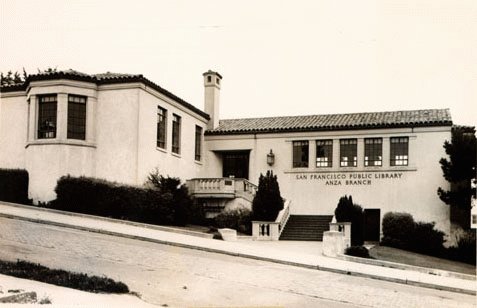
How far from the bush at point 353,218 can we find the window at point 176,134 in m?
9.24

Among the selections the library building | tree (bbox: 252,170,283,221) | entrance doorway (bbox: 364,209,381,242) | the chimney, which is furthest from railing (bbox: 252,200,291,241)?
the chimney

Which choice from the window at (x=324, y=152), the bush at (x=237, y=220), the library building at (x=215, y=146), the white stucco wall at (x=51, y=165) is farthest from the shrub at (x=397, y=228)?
the white stucco wall at (x=51, y=165)

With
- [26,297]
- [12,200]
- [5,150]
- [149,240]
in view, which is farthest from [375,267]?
[5,150]

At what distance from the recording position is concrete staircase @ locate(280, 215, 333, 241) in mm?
23859

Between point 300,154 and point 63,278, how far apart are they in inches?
814

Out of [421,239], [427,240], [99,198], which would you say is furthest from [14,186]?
[427,240]

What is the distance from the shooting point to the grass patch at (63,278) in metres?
9.92

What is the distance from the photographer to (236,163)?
31.3m

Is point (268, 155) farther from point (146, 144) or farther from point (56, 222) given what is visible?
point (56, 222)

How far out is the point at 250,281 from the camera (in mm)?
12438

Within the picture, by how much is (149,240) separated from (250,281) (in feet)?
16.7

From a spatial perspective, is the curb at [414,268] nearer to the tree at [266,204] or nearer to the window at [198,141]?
the tree at [266,204]

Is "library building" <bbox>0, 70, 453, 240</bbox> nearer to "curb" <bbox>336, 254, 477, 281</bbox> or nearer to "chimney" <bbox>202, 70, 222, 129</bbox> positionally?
"chimney" <bbox>202, 70, 222, 129</bbox>

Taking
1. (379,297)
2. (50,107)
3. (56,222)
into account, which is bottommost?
(379,297)
